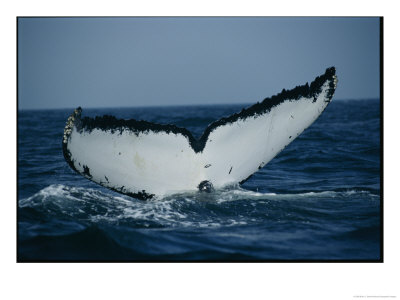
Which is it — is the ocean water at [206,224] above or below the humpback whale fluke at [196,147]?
below

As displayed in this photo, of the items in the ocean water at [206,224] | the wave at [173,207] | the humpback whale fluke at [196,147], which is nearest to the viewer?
the humpback whale fluke at [196,147]

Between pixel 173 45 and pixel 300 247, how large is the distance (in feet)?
10.8

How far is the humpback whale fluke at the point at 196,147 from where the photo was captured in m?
4.82

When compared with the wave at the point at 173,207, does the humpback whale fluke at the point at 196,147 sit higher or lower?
higher

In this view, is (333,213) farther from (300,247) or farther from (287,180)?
(287,180)

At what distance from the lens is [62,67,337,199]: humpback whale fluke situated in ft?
15.8

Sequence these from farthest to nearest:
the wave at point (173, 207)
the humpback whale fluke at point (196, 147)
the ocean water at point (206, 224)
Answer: the wave at point (173, 207) < the ocean water at point (206, 224) < the humpback whale fluke at point (196, 147)

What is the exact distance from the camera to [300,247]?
507 centimetres
